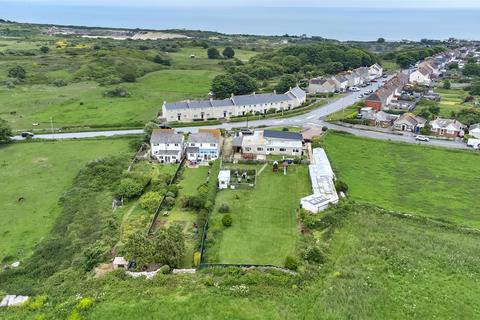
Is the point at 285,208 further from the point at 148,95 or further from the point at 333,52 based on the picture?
the point at 333,52

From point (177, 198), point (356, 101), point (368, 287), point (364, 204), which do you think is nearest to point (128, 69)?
point (356, 101)

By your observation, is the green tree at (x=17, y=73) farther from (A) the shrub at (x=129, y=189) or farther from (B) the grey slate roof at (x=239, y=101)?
(A) the shrub at (x=129, y=189)

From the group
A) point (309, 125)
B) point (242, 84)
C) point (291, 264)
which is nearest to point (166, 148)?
point (309, 125)

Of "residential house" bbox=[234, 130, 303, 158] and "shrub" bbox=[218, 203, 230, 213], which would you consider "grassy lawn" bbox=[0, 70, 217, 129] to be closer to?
"residential house" bbox=[234, 130, 303, 158]

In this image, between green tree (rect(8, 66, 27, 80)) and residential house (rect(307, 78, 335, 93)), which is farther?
green tree (rect(8, 66, 27, 80))

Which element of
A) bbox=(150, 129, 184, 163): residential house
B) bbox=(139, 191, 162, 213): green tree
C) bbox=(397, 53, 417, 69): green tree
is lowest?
bbox=(139, 191, 162, 213): green tree

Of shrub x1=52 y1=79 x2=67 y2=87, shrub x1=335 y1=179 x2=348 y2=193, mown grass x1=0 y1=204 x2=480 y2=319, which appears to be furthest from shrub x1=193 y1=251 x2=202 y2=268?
shrub x1=52 y1=79 x2=67 y2=87

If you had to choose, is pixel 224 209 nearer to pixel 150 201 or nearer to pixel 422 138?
pixel 150 201
